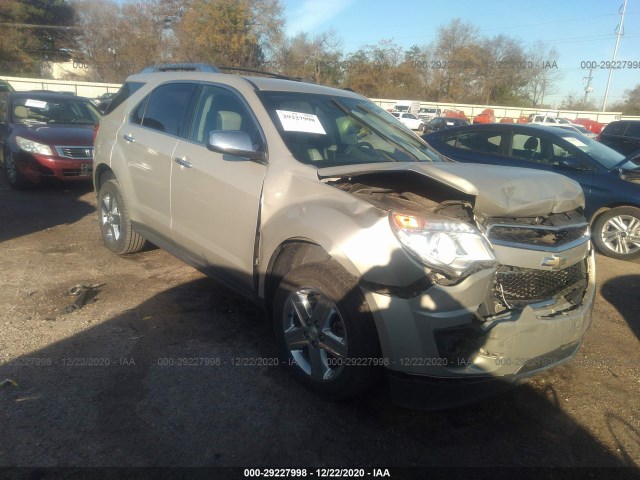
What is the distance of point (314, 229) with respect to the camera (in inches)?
107

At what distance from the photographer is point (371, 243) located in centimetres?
245

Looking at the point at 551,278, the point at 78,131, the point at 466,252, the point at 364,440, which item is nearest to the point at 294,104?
the point at 466,252

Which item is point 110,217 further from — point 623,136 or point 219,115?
point 623,136

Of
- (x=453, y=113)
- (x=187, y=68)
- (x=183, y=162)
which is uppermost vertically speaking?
(x=453, y=113)

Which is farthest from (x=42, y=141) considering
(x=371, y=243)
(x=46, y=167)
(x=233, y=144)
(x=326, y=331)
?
(x=371, y=243)

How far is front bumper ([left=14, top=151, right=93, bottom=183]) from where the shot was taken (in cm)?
774

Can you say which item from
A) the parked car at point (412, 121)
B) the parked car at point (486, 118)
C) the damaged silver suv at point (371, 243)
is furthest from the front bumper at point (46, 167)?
the parked car at point (486, 118)

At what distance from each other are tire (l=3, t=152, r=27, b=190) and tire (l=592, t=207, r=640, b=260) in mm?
8865

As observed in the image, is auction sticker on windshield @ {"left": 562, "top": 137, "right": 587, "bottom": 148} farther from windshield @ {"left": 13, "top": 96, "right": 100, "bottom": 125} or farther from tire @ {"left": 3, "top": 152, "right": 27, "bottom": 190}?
tire @ {"left": 3, "top": 152, "right": 27, "bottom": 190}

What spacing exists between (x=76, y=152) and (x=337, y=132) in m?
5.99

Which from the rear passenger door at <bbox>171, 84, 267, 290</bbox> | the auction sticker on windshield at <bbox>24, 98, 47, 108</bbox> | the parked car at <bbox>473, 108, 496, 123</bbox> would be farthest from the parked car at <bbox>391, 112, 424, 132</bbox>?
the rear passenger door at <bbox>171, 84, 267, 290</bbox>

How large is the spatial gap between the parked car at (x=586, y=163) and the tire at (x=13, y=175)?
6997 millimetres

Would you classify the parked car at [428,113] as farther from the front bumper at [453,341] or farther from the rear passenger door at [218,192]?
the front bumper at [453,341]

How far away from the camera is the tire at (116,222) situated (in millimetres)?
4895
